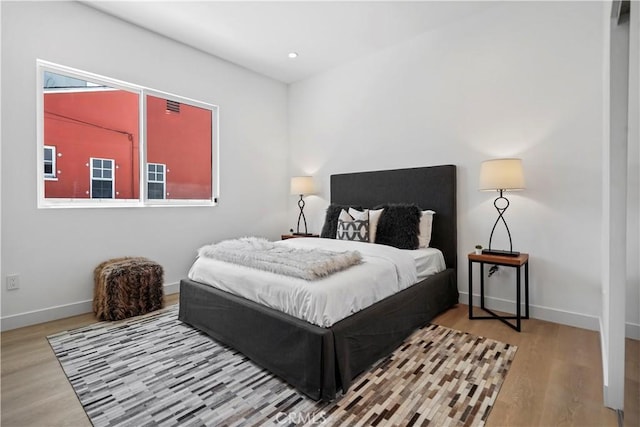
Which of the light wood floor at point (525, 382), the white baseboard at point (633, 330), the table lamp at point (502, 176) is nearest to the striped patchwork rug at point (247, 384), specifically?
the light wood floor at point (525, 382)

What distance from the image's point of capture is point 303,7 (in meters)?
3.00

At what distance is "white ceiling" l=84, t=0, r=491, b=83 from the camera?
2984 millimetres

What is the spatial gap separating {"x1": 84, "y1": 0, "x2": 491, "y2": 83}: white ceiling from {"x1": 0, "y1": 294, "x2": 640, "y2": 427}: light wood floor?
3071 millimetres

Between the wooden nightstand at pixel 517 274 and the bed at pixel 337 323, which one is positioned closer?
the bed at pixel 337 323

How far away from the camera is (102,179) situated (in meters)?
3.21

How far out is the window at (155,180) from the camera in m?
3.55

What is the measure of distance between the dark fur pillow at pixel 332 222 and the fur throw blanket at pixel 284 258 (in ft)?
3.52

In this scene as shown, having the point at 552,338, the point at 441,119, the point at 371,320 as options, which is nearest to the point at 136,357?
the point at 371,320

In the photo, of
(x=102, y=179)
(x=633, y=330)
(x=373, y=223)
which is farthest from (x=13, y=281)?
(x=633, y=330)

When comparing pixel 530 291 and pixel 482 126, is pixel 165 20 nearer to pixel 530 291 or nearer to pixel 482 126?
pixel 482 126

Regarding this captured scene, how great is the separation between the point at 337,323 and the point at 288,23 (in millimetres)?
3105

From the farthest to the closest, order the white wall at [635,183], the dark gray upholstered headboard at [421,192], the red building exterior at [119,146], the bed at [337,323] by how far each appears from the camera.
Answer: the dark gray upholstered headboard at [421,192], the red building exterior at [119,146], the bed at [337,323], the white wall at [635,183]

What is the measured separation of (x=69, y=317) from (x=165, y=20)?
3135 mm

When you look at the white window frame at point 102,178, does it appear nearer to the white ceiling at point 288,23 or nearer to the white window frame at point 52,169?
the white window frame at point 52,169
